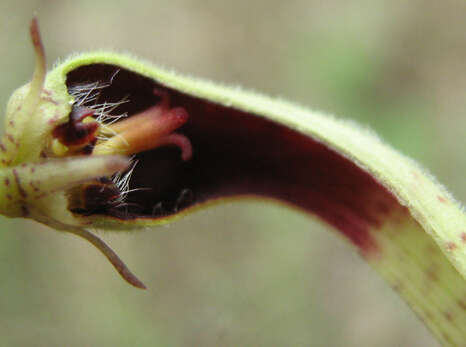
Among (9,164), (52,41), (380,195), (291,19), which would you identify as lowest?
(380,195)

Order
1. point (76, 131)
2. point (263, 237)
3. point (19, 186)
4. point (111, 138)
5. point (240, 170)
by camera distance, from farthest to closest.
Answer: point (263, 237) < point (240, 170) < point (111, 138) < point (76, 131) < point (19, 186)

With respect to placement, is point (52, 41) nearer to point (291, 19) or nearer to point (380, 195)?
point (291, 19)

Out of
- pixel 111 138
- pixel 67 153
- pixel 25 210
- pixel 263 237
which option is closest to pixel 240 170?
pixel 111 138

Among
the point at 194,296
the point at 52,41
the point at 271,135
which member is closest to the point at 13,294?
the point at 194,296

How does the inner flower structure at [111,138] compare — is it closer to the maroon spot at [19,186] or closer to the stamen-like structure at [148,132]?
the stamen-like structure at [148,132]

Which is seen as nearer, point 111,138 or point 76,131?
point 76,131

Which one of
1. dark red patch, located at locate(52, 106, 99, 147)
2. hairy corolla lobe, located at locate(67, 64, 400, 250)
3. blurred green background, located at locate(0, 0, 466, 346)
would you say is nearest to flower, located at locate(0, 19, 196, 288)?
dark red patch, located at locate(52, 106, 99, 147)

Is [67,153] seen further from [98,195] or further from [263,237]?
[263,237]
